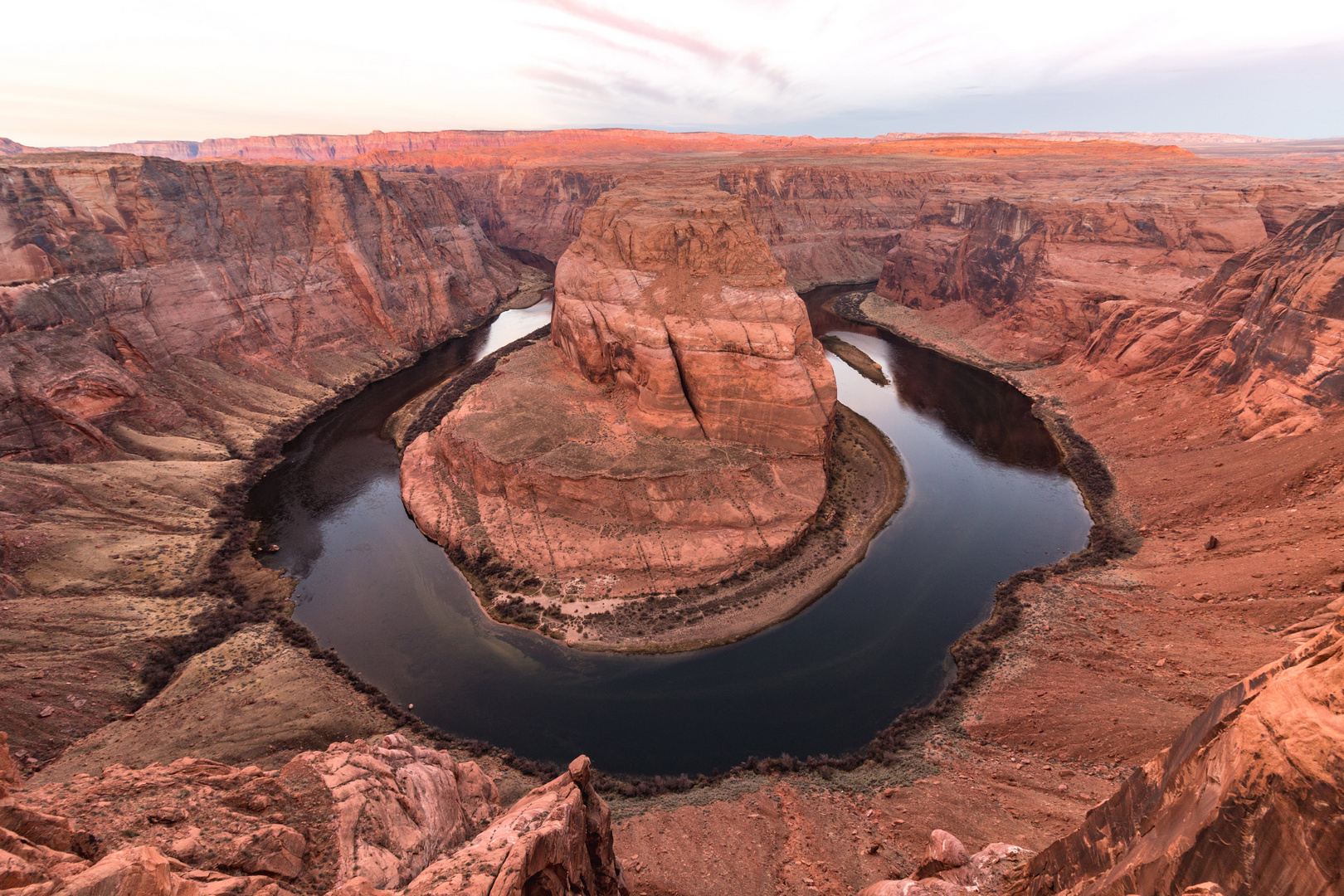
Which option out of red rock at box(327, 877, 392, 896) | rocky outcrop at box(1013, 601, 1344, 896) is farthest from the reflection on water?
red rock at box(327, 877, 392, 896)

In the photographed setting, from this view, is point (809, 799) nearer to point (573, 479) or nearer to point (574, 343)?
point (573, 479)

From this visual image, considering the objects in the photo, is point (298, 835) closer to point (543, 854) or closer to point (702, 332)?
point (543, 854)

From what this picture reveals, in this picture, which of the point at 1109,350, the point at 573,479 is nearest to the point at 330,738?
the point at 573,479

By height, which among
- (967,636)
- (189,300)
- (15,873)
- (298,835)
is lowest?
(967,636)

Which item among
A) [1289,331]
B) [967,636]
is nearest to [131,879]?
[967,636]

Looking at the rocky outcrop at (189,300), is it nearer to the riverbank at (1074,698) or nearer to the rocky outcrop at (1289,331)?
the riverbank at (1074,698)
